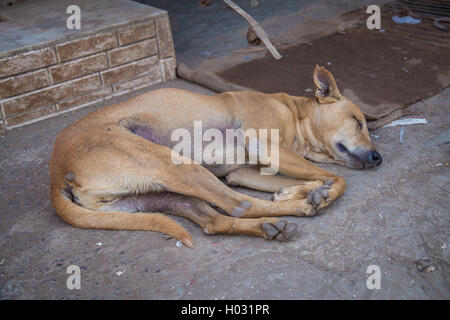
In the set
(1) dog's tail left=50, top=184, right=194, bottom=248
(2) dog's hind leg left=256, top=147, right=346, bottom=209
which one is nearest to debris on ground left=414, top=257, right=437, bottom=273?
(2) dog's hind leg left=256, top=147, right=346, bottom=209

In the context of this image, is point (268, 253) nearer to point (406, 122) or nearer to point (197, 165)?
point (197, 165)

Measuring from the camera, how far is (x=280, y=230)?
9.00 feet

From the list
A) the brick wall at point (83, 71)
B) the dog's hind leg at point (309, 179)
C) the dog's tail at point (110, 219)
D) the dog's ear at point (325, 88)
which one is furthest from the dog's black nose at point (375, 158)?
the brick wall at point (83, 71)

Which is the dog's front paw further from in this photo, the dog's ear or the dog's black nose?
the dog's ear

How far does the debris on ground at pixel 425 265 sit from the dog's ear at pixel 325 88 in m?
1.62

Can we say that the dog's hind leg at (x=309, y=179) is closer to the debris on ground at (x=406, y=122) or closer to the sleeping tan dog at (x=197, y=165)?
the sleeping tan dog at (x=197, y=165)

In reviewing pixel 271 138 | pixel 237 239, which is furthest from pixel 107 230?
pixel 271 138

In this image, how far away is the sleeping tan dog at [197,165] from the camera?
2783 mm

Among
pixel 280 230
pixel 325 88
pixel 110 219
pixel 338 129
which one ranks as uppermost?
pixel 325 88

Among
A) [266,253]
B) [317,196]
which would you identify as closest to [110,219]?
[266,253]

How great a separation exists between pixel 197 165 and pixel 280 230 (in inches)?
29.4

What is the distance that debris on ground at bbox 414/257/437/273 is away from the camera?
246 centimetres

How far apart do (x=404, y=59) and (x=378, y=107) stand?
148cm
